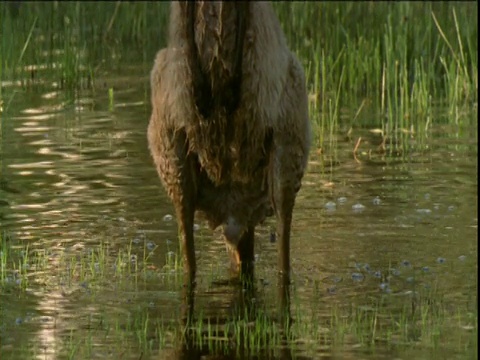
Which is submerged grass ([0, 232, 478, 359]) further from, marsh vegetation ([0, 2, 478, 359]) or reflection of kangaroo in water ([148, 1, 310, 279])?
reflection of kangaroo in water ([148, 1, 310, 279])

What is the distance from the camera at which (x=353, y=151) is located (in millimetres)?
12289

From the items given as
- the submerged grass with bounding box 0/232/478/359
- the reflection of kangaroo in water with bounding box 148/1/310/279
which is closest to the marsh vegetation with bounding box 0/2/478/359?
the submerged grass with bounding box 0/232/478/359

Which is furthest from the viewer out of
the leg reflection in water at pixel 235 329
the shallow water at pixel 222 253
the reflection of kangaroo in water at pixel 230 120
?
the reflection of kangaroo in water at pixel 230 120

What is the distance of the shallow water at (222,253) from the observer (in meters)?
7.05

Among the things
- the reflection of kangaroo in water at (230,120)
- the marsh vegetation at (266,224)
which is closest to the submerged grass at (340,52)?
the marsh vegetation at (266,224)

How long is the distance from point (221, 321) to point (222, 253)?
173 centimetres

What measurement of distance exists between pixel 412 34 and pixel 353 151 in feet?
11.2

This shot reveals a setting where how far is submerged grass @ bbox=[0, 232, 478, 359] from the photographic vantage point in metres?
6.88

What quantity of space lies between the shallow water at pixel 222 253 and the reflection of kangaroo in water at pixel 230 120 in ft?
1.25

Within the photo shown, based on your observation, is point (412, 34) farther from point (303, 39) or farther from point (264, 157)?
point (264, 157)

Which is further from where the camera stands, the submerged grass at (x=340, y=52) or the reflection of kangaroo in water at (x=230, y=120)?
the submerged grass at (x=340, y=52)

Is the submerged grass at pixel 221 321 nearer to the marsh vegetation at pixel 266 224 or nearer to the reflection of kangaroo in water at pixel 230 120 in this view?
the marsh vegetation at pixel 266 224

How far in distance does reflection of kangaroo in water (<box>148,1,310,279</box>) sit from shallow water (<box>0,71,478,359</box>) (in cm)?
38

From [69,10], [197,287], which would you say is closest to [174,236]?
[197,287]
